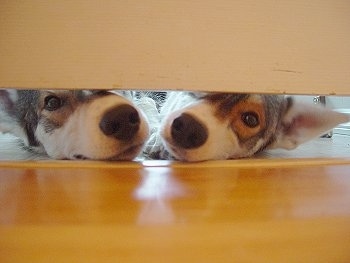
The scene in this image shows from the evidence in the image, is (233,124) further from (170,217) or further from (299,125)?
(170,217)

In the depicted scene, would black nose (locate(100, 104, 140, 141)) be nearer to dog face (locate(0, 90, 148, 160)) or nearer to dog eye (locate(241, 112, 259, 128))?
dog face (locate(0, 90, 148, 160))

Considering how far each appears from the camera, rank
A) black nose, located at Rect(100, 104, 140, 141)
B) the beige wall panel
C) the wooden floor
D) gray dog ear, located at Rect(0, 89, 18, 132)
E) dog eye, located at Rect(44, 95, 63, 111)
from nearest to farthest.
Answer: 1. the wooden floor
2. the beige wall panel
3. black nose, located at Rect(100, 104, 140, 141)
4. dog eye, located at Rect(44, 95, 63, 111)
5. gray dog ear, located at Rect(0, 89, 18, 132)

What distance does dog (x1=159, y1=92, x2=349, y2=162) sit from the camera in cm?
128

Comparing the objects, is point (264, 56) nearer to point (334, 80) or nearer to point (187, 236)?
point (334, 80)

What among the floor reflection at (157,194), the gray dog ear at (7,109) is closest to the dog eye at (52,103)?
the gray dog ear at (7,109)

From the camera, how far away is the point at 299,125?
5.98ft

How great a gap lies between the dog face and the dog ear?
0.83 metres

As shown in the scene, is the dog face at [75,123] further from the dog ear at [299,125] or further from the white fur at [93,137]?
the dog ear at [299,125]

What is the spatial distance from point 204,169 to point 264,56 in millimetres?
401

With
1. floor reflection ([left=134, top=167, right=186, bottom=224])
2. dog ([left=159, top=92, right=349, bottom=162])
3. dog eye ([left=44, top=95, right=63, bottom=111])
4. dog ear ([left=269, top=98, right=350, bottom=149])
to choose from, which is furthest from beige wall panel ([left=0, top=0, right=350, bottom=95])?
dog ear ([left=269, top=98, right=350, bottom=149])

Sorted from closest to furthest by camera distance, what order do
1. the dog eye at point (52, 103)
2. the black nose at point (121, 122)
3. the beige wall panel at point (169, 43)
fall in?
the beige wall panel at point (169, 43), the black nose at point (121, 122), the dog eye at point (52, 103)

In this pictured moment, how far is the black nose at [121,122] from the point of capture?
1.19 m

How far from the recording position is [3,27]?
0.85 m

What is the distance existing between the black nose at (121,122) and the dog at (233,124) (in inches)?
5.5
